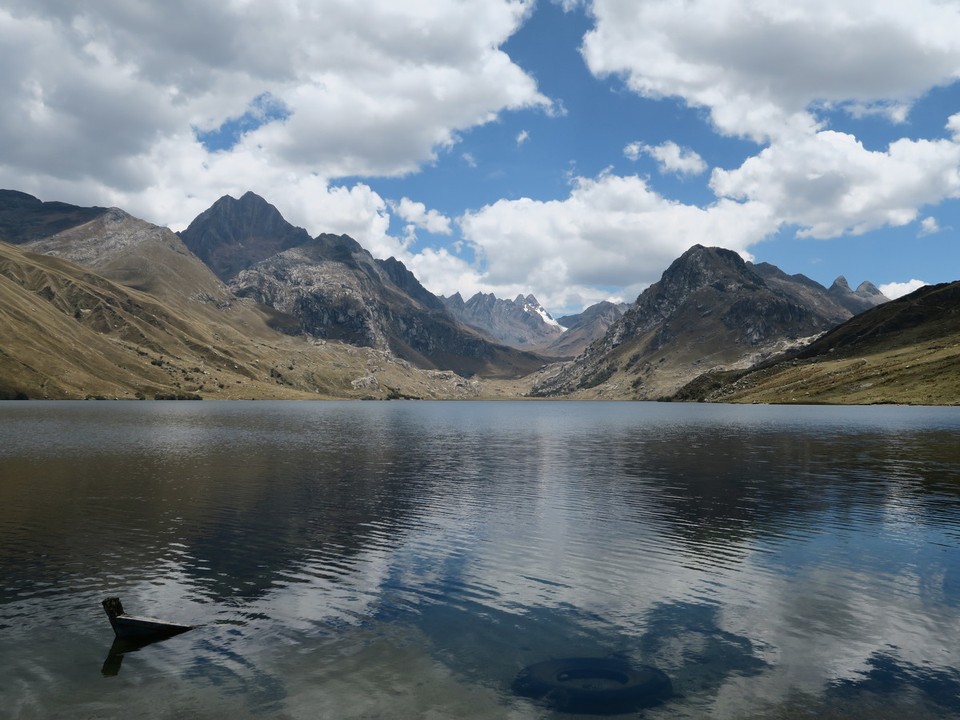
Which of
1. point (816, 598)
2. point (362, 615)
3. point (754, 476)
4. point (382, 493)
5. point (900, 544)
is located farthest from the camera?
point (754, 476)

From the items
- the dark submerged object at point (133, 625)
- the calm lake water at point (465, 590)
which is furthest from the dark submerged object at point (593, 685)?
the dark submerged object at point (133, 625)

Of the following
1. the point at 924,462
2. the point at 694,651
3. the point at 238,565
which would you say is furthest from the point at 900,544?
the point at 924,462

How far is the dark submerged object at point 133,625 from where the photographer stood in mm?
28172

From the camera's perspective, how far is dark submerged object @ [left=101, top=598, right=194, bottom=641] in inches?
1109

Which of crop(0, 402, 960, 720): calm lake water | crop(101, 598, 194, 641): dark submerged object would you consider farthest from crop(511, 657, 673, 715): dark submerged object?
crop(101, 598, 194, 641): dark submerged object

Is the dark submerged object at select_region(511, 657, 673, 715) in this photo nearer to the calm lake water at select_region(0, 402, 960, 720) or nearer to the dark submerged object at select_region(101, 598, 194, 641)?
the calm lake water at select_region(0, 402, 960, 720)

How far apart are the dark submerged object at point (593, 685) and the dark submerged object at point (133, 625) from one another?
54.9 feet

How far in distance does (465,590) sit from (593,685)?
13014 millimetres

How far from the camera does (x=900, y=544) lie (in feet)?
151

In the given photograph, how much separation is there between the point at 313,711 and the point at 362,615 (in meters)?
9.40

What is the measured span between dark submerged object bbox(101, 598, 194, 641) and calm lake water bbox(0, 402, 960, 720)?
32.7 inches

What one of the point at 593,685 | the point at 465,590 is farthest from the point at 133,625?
the point at 593,685

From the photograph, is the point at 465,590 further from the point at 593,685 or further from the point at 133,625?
the point at 133,625

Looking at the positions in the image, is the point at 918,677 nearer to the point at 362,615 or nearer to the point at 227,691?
the point at 362,615
